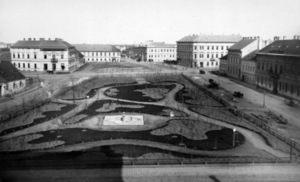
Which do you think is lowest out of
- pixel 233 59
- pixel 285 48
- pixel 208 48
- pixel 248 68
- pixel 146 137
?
pixel 146 137

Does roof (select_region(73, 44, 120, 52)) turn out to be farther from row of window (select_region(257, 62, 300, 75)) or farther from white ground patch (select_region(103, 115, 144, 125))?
white ground patch (select_region(103, 115, 144, 125))

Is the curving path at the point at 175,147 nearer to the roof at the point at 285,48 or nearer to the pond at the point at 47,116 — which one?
the pond at the point at 47,116

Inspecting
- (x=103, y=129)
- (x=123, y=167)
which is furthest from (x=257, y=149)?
(x=103, y=129)

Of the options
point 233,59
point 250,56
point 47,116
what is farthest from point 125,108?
point 233,59

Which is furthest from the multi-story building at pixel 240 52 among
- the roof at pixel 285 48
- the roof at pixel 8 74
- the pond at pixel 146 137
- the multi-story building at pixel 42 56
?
the roof at pixel 8 74

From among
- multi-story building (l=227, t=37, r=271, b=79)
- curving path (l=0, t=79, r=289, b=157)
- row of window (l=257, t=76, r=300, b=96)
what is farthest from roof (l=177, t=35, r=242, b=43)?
curving path (l=0, t=79, r=289, b=157)

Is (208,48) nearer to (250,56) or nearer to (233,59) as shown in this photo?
(233,59)
